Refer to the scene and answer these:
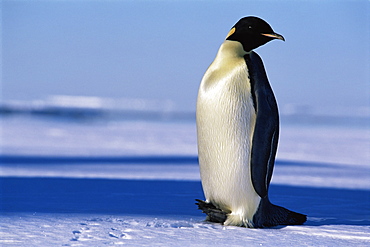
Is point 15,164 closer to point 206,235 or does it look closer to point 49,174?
point 49,174

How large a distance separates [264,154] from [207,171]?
0.38 meters

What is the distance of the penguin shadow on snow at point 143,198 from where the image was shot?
146 inches

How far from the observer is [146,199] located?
4285 millimetres

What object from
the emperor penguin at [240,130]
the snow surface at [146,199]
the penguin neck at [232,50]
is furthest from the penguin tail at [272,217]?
the penguin neck at [232,50]

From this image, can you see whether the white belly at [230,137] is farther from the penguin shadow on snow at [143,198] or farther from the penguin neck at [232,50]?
the penguin shadow on snow at [143,198]

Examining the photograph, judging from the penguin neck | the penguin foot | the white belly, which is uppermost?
the penguin neck

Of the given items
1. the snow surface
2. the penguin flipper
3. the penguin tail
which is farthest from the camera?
the penguin tail

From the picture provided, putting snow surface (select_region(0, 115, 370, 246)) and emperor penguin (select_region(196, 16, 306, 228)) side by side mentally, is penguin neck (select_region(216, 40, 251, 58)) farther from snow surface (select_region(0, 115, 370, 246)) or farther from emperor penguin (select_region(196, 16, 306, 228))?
snow surface (select_region(0, 115, 370, 246))

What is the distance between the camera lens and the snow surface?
2.85 m

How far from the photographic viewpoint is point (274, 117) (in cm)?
320

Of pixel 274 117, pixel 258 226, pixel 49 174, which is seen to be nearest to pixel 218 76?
pixel 274 117

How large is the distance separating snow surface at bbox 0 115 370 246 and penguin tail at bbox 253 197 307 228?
10 centimetres

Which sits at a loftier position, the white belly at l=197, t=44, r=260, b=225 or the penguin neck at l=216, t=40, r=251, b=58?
the penguin neck at l=216, t=40, r=251, b=58

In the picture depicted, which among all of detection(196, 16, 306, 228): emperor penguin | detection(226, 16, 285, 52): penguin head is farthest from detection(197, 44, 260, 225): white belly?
detection(226, 16, 285, 52): penguin head
